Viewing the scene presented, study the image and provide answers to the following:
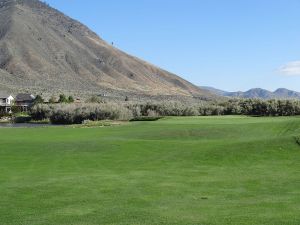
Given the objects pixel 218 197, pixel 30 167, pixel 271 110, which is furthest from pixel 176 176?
pixel 271 110

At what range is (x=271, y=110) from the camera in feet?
243

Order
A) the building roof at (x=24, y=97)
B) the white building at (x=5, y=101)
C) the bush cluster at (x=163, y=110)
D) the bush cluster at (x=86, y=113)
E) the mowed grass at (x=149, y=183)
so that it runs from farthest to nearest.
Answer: the building roof at (x=24, y=97)
the white building at (x=5, y=101)
the bush cluster at (x=86, y=113)
the bush cluster at (x=163, y=110)
the mowed grass at (x=149, y=183)

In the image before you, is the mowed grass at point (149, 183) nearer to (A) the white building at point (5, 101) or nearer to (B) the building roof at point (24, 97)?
(A) the white building at point (5, 101)

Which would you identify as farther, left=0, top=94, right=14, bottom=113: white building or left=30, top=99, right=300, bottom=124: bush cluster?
left=0, top=94, right=14, bottom=113: white building

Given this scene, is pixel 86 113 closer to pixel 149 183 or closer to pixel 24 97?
pixel 24 97

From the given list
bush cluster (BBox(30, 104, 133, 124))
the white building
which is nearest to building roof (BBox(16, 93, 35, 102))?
the white building

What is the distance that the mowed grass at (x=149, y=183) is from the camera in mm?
12047

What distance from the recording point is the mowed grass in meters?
12.0

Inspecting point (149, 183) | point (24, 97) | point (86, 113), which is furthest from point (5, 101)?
point (149, 183)

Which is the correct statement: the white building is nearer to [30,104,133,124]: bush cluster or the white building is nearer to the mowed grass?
[30,104,133,124]: bush cluster

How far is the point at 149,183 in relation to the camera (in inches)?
670

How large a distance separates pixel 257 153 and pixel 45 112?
68.9 m

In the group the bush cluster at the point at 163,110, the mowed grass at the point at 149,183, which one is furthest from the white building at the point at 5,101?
the mowed grass at the point at 149,183

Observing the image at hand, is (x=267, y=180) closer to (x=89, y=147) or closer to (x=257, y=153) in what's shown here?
(x=257, y=153)
